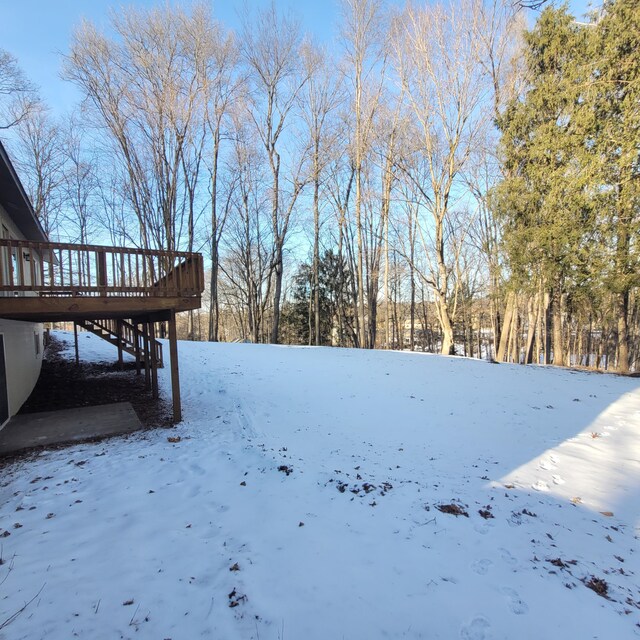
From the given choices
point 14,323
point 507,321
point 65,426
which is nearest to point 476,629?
point 65,426

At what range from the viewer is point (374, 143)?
17266 millimetres

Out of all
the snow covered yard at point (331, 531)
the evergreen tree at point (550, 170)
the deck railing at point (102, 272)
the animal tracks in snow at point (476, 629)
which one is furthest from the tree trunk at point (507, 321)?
the animal tracks in snow at point (476, 629)

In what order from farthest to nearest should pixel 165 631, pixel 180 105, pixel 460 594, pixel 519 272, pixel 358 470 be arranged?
pixel 180 105 < pixel 519 272 < pixel 358 470 < pixel 460 594 < pixel 165 631

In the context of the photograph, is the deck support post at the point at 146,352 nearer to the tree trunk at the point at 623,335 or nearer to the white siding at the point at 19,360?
the white siding at the point at 19,360

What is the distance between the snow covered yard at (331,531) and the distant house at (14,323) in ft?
7.64

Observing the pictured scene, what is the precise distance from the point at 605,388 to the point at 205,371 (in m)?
10.4

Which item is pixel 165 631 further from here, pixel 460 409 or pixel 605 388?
pixel 605 388

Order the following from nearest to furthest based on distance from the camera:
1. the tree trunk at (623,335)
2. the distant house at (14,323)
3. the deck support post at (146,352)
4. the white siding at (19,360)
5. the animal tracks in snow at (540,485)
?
the animal tracks in snow at (540,485)
the distant house at (14,323)
the white siding at (19,360)
the deck support post at (146,352)
the tree trunk at (623,335)

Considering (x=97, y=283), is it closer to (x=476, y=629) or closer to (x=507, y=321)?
(x=476, y=629)

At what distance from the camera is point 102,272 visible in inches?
199

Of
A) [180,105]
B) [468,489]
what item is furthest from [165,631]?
[180,105]

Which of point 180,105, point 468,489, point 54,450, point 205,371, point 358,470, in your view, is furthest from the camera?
point 180,105

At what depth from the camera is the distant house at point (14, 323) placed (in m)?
5.21

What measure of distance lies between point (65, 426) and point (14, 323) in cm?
245
